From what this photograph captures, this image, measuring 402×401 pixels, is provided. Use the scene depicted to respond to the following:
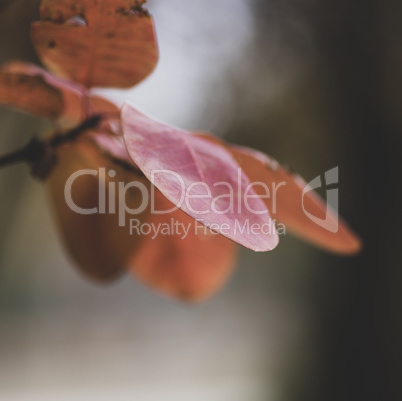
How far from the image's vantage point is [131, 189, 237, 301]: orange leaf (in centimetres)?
50

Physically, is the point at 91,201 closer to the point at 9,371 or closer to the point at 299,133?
the point at 299,133

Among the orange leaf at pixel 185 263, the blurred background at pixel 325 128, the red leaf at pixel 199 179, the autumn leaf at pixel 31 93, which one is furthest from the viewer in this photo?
the blurred background at pixel 325 128

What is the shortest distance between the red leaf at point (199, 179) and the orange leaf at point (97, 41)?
61 mm

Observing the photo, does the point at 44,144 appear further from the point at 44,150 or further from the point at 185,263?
the point at 185,263

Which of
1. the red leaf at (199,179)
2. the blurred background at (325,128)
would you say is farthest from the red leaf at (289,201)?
the blurred background at (325,128)

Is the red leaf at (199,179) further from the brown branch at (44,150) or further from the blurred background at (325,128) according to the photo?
the blurred background at (325,128)

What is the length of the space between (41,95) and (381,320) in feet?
4.28

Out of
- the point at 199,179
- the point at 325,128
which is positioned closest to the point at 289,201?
the point at 199,179

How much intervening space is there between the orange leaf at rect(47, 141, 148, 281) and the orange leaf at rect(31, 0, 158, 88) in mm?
90

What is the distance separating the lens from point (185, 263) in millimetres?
510

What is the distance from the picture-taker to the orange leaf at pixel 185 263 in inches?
19.5

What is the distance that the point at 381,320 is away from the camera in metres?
1.43

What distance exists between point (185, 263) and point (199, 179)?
0.88 ft

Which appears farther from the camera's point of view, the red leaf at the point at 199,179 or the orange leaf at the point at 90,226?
the orange leaf at the point at 90,226
